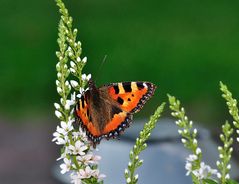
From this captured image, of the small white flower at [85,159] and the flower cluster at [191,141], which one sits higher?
the flower cluster at [191,141]

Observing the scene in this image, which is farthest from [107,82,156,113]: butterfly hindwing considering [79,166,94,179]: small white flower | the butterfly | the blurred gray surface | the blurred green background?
the blurred green background

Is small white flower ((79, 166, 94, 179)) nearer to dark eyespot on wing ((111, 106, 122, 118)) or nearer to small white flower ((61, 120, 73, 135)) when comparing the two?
small white flower ((61, 120, 73, 135))

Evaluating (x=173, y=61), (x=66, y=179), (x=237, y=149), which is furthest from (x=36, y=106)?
(x=66, y=179)

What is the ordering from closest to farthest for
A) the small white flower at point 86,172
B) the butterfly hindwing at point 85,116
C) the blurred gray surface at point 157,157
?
the small white flower at point 86,172, the butterfly hindwing at point 85,116, the blurred gray surface at point 157,157

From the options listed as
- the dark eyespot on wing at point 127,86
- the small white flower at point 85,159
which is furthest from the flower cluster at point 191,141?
the dark eyespot on wing at point 127,86

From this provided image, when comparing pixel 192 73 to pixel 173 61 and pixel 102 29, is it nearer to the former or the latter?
pixel 173 61

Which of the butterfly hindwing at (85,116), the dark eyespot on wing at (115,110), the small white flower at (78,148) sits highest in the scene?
the dark eyespot on wing at (115,110)

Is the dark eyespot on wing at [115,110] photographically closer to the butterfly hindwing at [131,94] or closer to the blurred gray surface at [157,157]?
the butterfly hindwing at [131,94]

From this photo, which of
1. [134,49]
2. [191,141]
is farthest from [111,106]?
[134,49]
